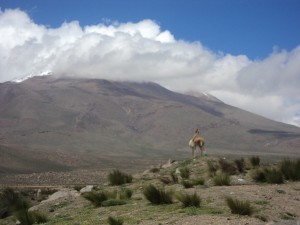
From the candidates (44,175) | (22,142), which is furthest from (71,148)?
(44,175)

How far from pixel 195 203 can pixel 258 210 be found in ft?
6.10

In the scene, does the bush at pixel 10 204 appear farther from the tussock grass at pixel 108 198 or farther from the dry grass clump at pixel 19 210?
the tussock grass at pixel 108 198

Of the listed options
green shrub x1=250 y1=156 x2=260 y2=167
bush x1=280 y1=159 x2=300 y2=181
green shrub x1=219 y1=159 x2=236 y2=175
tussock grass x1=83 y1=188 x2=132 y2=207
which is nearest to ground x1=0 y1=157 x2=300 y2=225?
tussock grass x1=83 y1=188 x2=132 y2=207

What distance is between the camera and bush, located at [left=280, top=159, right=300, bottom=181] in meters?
19.3

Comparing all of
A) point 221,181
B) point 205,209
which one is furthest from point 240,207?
point 221,181

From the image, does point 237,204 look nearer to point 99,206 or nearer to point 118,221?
point 118,221

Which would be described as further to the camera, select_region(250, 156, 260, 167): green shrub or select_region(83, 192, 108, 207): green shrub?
select_region(250, 156, 260, 167): green shrub

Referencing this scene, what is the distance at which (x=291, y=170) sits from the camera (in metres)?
19.5

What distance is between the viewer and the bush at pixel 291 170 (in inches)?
760

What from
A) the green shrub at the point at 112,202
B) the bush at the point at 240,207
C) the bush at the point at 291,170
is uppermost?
the bush at the point at 291,170

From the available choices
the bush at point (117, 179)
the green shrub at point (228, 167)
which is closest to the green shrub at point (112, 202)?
the bush at point (117, 179)

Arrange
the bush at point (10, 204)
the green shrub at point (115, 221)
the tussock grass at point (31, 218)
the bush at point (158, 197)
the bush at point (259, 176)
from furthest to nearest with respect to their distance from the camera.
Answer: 1. the bush at point (10, 204)
2. the bush at point (259, 176)
3. the bush at point (158, 197)
4. the tussock grass at point (31, 218)
5. the green shrub at point (115, 221)

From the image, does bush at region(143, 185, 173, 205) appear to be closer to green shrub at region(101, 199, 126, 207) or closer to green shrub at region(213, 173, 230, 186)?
green shrub at region(101, 199, 126, 207)

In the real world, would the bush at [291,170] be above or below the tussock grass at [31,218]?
above
